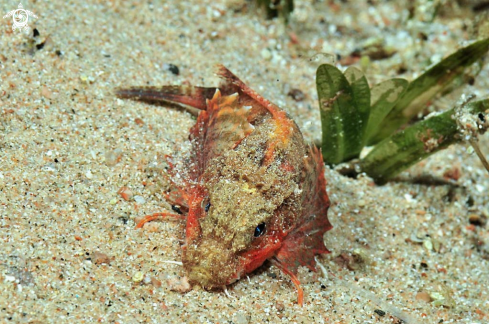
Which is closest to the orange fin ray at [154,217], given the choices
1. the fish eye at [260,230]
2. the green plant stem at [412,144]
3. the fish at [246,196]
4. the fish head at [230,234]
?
the fish at [246,196]

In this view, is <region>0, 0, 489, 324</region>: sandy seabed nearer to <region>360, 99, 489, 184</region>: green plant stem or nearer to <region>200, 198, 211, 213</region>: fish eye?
<region>360, 99, 489, 184</region>: green plant stem

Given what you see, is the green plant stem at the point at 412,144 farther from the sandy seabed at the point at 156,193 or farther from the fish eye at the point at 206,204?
the fish eye at the point at 206,204

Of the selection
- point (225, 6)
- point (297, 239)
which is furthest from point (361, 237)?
point (225, 6)

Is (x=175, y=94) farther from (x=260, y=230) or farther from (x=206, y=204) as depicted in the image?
(x=260, y=230)

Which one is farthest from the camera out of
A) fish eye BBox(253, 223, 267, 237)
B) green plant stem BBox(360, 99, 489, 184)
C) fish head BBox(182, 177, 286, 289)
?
green plant stem BBox(360, 99, 489, 184)

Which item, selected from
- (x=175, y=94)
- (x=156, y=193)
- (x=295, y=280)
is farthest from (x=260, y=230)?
(x=175, y=94)

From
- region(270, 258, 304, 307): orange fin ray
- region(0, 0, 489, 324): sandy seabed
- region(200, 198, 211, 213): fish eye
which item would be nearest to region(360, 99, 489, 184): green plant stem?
region(0, 0, 489, 324): sandy seabed
